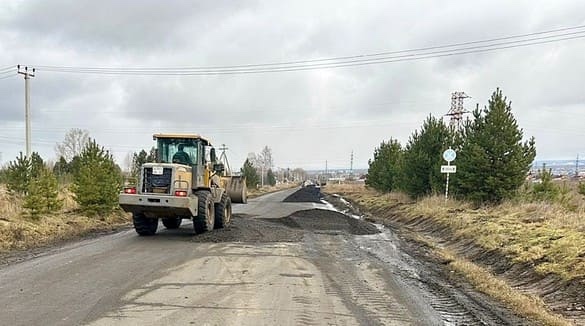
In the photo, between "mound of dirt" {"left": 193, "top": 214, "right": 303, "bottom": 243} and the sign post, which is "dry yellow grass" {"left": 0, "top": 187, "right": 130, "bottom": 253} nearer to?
"mound of dirt" {"left": 193, "top": 214, "right": 303, "bottom": 243}

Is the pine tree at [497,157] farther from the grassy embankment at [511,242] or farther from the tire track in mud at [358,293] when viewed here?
the tire track in mud at [358,293]

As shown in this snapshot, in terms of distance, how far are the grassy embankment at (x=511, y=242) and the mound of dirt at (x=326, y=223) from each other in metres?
2.28

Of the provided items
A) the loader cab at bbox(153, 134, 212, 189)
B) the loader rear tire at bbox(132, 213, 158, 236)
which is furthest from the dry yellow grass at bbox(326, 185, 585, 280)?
the loader rear tire at bbox(132, 213, 158, 236)

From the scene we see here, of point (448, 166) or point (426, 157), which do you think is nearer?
point (448, 166)

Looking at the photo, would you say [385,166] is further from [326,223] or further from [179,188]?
[179,188]

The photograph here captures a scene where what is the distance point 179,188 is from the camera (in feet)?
52.6

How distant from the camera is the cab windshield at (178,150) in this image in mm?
17391

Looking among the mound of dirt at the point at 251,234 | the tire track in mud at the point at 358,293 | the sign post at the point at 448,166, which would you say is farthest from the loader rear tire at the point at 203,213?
the sign post at the point at 448,166

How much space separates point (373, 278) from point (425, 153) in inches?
814

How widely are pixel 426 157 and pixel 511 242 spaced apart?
54.0 ft

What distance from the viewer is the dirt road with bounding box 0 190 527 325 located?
286 inches

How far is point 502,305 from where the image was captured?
27.8 feet

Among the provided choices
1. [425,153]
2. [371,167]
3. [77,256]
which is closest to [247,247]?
[77,256]

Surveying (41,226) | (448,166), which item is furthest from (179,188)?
(448,166)
